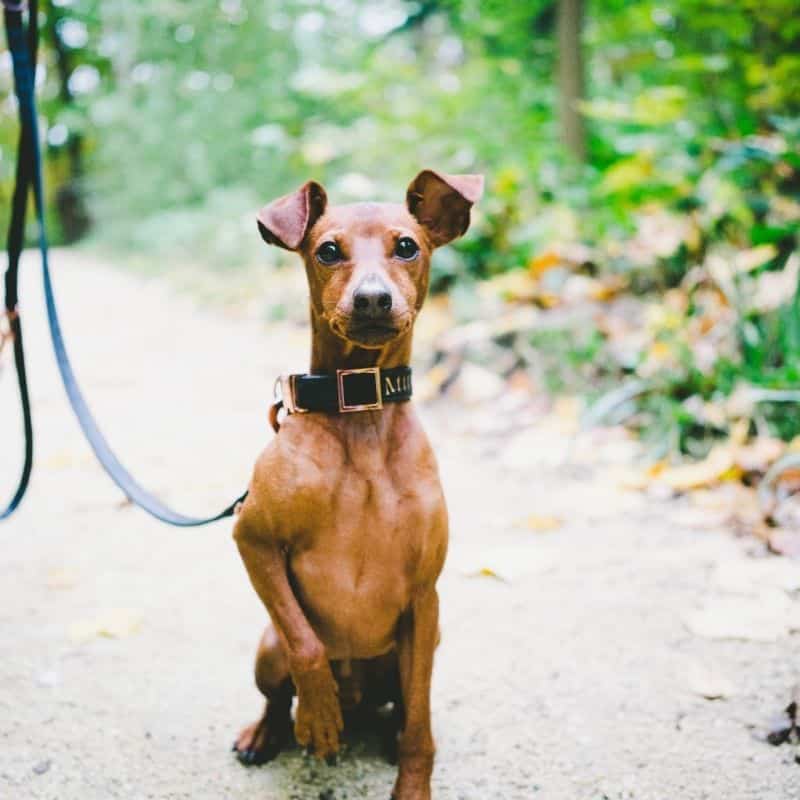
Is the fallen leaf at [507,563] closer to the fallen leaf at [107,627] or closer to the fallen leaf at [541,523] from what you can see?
the fallen leaf at [541,523]

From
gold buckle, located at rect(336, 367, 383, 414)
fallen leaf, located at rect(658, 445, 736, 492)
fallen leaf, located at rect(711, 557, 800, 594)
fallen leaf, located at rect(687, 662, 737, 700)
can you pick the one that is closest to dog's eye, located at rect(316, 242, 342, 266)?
gold buckle, located at rect(336, 367, 383, 414)

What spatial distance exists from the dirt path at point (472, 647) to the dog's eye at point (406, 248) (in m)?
1.16

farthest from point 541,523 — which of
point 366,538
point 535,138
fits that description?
point 535,138

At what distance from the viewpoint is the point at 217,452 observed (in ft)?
14.1

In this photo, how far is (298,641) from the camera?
1.60m

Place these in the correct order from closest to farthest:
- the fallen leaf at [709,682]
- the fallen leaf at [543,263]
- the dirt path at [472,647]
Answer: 1. the dirt path at [472,647]
2. the fallen leaf at [709,682]
3. the fallen leaf at [543,263]

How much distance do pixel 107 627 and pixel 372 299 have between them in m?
1.56

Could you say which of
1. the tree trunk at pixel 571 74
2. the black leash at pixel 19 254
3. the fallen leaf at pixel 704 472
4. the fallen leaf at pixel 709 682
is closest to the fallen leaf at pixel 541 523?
the fallen leaf at pixel 704 472

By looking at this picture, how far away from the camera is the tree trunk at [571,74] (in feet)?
19.3

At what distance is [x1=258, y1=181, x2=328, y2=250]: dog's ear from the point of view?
161 cm

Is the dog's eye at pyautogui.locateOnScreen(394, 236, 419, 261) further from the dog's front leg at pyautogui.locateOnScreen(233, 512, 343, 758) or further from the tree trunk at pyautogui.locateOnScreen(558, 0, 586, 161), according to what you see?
the tree trunk at pyautogui.locateOnScreen(558, 0, 586, 161)

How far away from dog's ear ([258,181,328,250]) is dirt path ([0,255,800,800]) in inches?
46.8

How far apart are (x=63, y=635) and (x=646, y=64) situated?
6.08m

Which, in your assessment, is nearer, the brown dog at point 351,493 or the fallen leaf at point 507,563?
the brown dog at point 351,493
